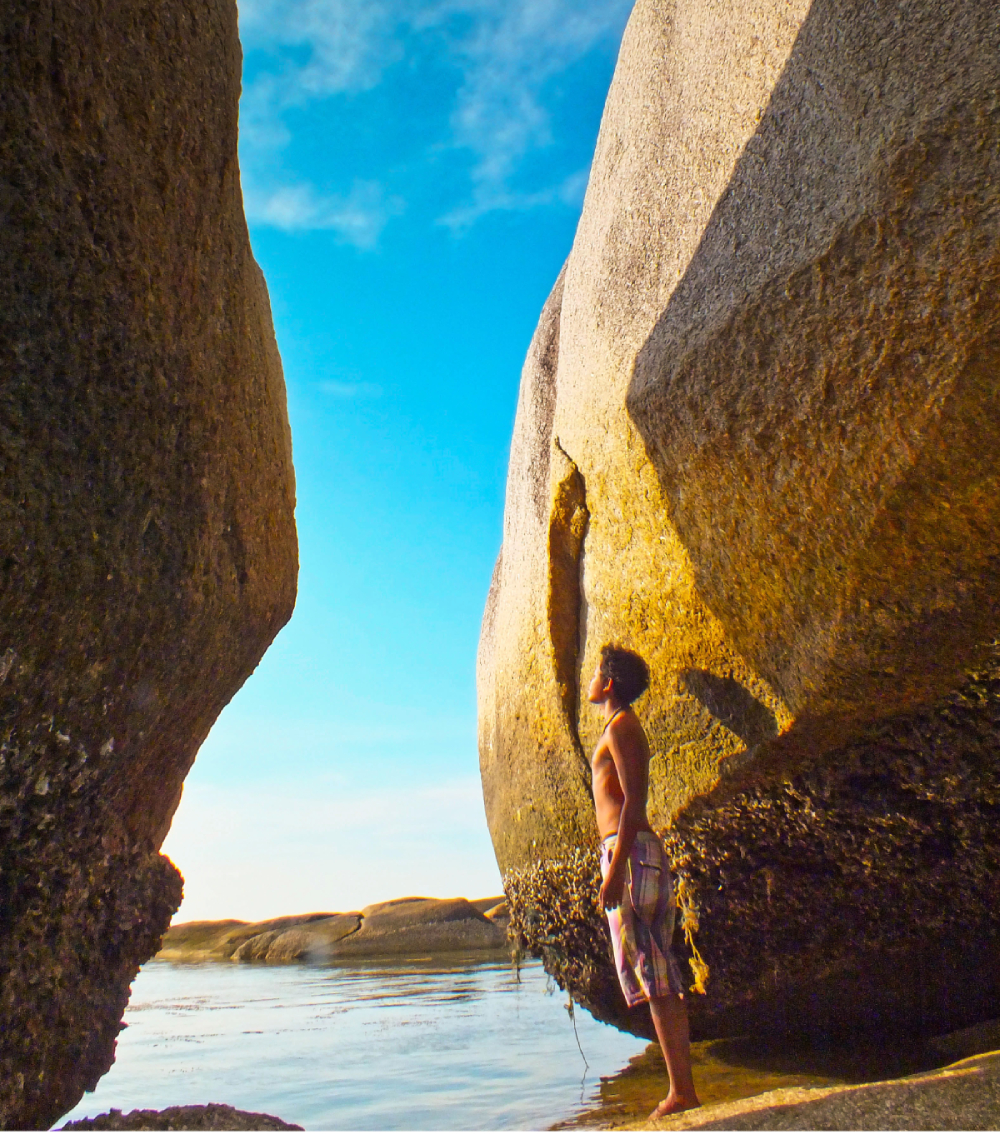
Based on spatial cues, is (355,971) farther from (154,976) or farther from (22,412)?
(22,412)

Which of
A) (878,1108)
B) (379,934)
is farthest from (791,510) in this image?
(379,934)

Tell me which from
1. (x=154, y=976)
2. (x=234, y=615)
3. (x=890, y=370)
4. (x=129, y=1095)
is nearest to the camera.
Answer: (x=890, y=370)

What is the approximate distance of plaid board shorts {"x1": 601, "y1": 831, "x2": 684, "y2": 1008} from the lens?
311cm

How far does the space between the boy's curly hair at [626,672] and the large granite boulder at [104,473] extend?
1.64 metres

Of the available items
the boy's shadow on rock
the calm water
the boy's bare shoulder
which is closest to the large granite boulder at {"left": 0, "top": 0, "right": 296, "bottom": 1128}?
the boy's bare shoulder

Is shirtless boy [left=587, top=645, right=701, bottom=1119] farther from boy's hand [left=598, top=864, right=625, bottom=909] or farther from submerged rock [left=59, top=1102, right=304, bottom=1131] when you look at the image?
submerged rock [left=59, top=1102, right=304, bottom=1131]

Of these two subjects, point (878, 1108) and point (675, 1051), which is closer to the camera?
point (878, 1108)

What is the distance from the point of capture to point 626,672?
12.0 ft

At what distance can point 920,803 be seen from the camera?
10.1ft

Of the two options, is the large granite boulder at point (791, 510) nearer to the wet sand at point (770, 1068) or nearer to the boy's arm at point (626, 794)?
the wet sand at point (770, 1068)

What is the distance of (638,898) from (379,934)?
17210 mm

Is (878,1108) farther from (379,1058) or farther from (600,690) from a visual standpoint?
(379,1058)

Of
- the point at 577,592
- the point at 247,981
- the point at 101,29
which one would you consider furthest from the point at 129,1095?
the point at 247,981

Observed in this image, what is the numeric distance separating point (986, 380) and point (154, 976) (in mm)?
18451
